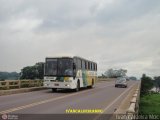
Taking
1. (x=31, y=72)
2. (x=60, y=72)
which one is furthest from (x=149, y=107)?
(x=31, y=72)

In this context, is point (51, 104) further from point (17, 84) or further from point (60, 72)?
point (17, 84)

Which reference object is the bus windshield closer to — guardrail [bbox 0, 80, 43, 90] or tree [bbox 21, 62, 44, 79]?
guardrail [bbox 0, 80, 43, 90]

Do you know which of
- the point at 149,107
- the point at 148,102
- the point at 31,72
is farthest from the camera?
→ the point at 31,72

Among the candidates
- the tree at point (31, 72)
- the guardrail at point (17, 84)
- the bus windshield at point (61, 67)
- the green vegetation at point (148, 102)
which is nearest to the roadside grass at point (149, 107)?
the green vegetation at point (148, 102)

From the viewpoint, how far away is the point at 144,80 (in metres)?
89.3

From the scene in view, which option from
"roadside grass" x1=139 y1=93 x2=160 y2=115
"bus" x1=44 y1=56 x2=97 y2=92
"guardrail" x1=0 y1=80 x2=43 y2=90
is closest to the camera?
"roadside grass" x1=139 y1=93 x2=160 y2=115

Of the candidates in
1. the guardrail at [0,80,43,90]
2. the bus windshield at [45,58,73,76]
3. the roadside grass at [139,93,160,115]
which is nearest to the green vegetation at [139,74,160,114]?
the roadside grass at [139,93,160,115]

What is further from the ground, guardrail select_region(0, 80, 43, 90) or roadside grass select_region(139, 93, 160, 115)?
guardrail select_region(0, 80, 43, 90)

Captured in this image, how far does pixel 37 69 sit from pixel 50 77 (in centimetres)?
2326

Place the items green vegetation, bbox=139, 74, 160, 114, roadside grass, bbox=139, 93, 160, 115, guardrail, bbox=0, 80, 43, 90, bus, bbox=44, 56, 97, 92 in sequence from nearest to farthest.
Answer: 1. roadside grass, bbox=139, 93, 160, 115
2. green vegetation, bbox=139, 74, 160, 114
3. guardrail, bbox=0, 80, 43, 90
4. bus, bbox=44, 56, 97, 92

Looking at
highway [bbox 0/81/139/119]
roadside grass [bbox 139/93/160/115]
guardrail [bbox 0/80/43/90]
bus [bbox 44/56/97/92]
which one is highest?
bus [bbox 44/56/97/92]

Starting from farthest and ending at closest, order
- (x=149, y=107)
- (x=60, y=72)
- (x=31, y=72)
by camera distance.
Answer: (x=31, y=72) < (x=149, y=107) < (x=60, y=72)

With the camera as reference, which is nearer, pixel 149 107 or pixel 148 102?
pixel 149 107

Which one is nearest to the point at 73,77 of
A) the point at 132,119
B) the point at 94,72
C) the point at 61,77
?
the point at 61,77
